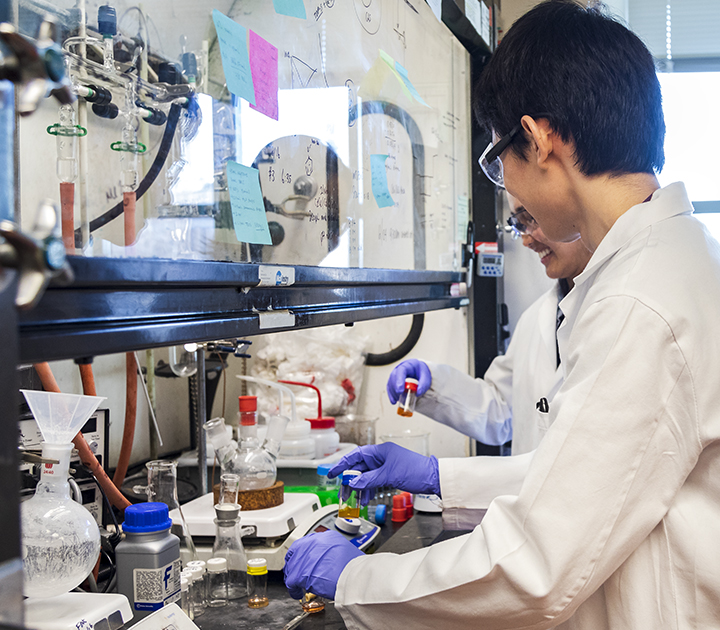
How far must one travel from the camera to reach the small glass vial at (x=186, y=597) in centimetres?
116

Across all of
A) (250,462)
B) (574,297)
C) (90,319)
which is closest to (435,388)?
(250,462)

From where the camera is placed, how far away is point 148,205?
0.83 meters

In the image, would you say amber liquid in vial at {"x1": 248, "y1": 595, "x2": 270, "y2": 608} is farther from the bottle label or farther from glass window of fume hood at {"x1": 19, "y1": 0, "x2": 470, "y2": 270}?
glass window of fume hood at {"x1": 19, "y1": 0, "x2": 470, "y2": 270}

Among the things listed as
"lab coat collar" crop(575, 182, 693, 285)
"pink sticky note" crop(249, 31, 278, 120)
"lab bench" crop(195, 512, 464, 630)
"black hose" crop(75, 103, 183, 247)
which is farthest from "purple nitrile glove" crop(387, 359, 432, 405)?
"black hose" crop(75, 103, 183, 247)

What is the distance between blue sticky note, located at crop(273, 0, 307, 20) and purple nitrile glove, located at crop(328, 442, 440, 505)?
0.93 meters

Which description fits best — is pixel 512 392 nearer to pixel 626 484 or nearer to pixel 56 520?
pixel 626 484

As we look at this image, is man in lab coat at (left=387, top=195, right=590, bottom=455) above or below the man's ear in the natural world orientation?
below

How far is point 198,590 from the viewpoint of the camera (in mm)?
1228

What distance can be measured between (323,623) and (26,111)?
1033 mm

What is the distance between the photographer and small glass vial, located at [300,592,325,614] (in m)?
1.22

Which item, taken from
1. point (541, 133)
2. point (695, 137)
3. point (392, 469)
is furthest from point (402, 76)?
point (695, 137)

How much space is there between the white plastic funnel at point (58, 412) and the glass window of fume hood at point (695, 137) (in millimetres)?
2991

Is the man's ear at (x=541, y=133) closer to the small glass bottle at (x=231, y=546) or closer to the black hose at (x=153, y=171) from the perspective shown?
the black hose at (x=153, y=171)

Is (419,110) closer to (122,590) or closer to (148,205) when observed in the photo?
(148,205)
